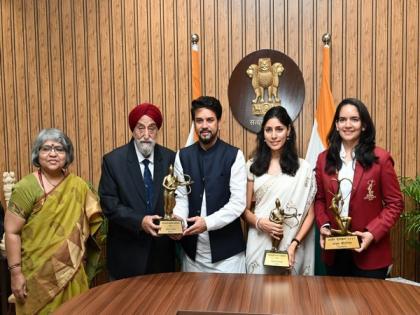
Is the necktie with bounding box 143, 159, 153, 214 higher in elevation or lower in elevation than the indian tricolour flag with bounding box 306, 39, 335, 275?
lower

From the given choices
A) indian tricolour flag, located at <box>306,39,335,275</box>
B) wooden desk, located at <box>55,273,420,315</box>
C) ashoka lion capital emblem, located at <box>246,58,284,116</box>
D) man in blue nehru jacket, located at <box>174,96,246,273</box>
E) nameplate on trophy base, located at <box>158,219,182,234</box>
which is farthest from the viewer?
ashoka lion capital emblem, located at <box>246,58,284,116</box>

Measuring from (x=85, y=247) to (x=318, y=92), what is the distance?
2.03 m

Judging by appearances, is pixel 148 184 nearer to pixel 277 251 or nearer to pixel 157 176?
pixel 157 176

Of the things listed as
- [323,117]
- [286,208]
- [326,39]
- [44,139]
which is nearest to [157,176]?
[44,139]

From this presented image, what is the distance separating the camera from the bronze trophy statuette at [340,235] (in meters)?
2.03

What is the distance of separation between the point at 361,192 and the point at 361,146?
0.24 meters

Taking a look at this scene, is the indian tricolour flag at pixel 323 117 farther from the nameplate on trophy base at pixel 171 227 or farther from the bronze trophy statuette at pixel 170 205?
the nameplate on trophy base at pixel 171 227

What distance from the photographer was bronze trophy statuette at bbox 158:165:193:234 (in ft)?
7.09

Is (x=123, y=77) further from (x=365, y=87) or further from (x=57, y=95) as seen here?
(x=365, y=87)

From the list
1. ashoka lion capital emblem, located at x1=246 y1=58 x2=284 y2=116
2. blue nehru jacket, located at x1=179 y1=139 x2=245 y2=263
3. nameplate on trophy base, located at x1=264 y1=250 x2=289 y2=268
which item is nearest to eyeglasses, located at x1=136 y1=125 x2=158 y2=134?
blue nehru jacket, located at x1=179 y1=139 x2=245 y2=263

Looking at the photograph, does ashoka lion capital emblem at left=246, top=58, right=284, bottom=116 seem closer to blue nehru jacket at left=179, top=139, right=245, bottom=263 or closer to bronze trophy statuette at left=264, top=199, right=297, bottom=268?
blue nehru jacket at left=179, top=139, right=245, bottom=263

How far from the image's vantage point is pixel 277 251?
2.15 metres

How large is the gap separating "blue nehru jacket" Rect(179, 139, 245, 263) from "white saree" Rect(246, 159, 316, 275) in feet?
0.38

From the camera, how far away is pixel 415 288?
1.80 metres
